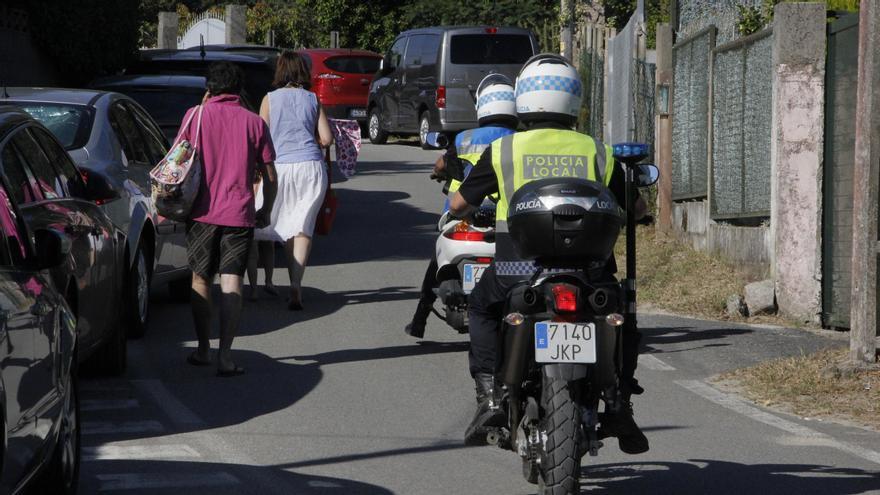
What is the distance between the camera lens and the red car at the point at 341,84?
31312 mm

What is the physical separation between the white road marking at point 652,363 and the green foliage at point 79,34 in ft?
35.5

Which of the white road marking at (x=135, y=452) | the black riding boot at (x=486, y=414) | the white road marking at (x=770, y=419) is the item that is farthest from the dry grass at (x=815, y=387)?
the white road marking at (x=135, y=452)

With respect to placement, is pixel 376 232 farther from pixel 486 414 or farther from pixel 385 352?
pixel 486 414

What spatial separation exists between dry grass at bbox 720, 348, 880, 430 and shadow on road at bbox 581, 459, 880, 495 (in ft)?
4.28

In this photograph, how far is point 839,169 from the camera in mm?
11094

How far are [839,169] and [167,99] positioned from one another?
6223mm

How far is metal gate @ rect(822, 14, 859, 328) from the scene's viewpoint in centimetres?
1093

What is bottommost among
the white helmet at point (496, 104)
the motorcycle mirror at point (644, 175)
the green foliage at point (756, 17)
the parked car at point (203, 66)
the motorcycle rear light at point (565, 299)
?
the motorcycle rear light at point (565, 299)

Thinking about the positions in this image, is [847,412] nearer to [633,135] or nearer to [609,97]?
[633,135]

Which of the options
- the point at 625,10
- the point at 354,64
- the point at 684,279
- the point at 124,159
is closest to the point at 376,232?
the point at 684,279

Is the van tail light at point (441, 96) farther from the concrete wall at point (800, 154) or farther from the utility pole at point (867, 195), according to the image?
the utility pole at point (867, 195)

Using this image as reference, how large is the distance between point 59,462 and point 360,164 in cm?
1975

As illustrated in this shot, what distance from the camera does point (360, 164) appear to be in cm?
2567

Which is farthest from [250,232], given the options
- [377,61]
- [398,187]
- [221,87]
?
[377,61]
